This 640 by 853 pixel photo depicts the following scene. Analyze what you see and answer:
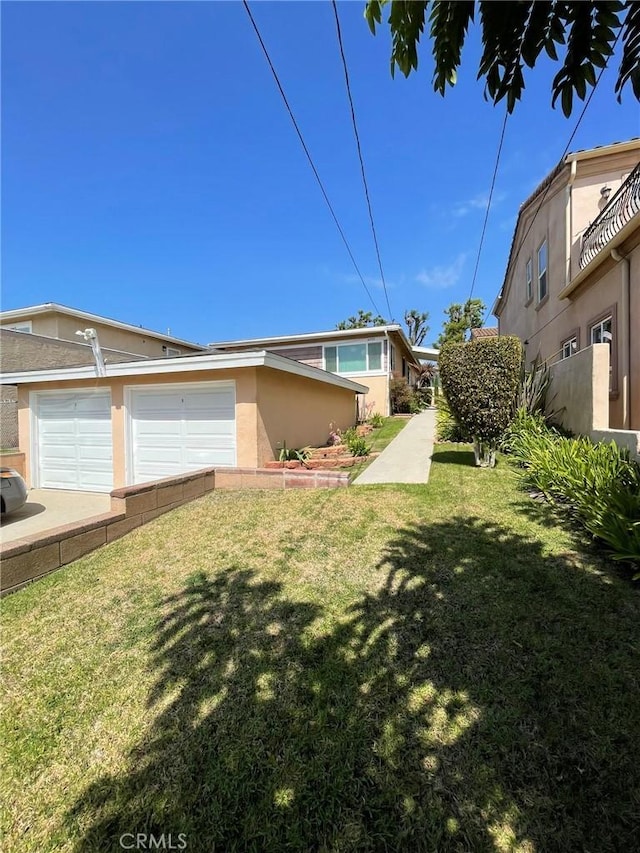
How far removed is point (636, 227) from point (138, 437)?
10.7 m

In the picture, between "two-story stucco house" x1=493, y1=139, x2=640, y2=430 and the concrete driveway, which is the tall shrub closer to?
"two-story stucco house" x1=493, y1=139, x2=640, y2=430

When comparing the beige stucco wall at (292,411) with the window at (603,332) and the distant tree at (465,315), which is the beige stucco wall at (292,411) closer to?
the window at (603,332)

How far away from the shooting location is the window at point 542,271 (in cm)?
1255

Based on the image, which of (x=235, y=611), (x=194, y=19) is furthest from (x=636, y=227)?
(x=235, y=611)

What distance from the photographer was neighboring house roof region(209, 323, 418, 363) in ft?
55.0

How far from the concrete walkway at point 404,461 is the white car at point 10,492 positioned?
6.32m

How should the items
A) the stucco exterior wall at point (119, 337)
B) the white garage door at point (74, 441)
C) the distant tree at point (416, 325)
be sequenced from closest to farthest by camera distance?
the white garage door at point (74, 441), the stucco exterior wall at point (119, 337), the distant tree at point (416, 325)

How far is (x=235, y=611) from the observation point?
10.7 ft

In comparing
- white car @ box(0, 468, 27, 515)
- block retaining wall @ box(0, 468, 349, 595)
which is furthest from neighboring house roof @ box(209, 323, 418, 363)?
white car @ box(0, 468, 27, 515)

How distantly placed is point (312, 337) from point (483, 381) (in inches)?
464

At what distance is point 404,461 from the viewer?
8742mm

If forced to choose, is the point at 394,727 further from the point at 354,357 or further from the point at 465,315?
the point at 465,315

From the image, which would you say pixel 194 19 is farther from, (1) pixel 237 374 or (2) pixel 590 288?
(2) pixel 590 288

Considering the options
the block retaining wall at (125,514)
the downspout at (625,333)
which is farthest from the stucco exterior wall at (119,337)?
the downspout at (625,333)
